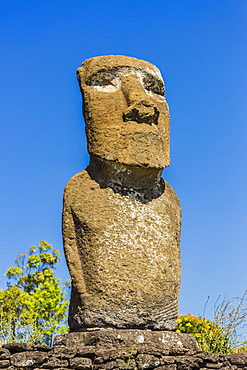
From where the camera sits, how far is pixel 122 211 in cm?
625

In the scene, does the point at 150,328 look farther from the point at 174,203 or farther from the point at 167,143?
the point at 167,143

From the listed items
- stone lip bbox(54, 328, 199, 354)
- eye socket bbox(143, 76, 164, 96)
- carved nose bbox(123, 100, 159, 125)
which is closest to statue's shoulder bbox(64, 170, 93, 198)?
carved nose bbox(123, 100, 159, 125)

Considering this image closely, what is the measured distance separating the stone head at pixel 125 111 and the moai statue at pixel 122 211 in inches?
0.4

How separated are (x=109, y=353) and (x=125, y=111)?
260cm

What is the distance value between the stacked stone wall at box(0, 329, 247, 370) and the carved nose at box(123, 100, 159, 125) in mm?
2295

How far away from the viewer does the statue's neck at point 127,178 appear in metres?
6.38

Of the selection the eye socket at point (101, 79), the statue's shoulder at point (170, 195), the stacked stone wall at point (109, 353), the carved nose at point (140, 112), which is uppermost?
the eye socket at point (101, 79)

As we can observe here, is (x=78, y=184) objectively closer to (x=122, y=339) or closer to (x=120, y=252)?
(x=120, y=252)

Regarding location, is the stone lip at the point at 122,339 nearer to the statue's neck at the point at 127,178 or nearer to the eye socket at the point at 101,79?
the statue's neck at the point at 127,178

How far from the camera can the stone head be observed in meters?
6.35

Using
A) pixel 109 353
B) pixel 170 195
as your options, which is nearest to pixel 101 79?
pixel 170 195

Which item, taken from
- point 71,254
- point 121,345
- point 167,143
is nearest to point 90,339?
point 121,345

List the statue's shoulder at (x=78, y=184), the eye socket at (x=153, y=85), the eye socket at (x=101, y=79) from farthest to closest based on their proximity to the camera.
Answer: the eye socket at (x=153, y=85)
the eye socket at (x=101, y=79)
the statue's shoulder at (x=78, y=184)

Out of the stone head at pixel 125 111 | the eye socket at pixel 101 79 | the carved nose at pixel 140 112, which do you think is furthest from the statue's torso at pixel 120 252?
the eye socket at pixel 101 79
